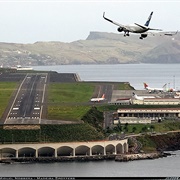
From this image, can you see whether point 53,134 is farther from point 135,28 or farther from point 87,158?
point 135,28

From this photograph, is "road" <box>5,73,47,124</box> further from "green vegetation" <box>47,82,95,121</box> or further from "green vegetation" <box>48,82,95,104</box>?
"green vegetation" <box>48,82,95,104</box>

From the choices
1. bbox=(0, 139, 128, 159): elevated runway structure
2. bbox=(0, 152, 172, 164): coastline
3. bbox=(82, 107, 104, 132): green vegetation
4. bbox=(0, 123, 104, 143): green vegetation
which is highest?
bbox=(82, 107, 104, 132): green vegetation

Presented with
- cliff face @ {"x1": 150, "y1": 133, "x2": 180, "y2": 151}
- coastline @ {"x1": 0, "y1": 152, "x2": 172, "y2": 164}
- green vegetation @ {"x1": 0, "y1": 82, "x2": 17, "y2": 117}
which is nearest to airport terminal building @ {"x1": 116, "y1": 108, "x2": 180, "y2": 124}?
cliff face @ {"x1": 150, "y1": 133, "x2": 180, "y2": 151}

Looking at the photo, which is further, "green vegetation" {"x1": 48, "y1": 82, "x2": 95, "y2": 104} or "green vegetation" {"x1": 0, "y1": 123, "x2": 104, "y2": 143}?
"green vegetation" {"x1": 48, "y1": 82, "x2": 95, "y2": 104}

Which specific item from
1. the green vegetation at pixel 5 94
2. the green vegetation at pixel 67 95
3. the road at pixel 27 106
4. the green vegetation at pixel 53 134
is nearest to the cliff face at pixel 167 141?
the green vegetation at pixel 53 134

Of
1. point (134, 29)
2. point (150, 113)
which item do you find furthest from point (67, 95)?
point (134, 29)

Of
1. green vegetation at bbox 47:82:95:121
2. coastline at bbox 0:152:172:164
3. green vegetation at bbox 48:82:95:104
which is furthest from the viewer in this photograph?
green vegetation at bbox 48:82:95:104

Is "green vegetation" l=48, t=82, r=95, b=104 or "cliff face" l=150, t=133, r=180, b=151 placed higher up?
"green vegetation" l=48, t=82, r=95, b=104

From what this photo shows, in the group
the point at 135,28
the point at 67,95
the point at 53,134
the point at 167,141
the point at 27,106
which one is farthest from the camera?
the point at 67,95
